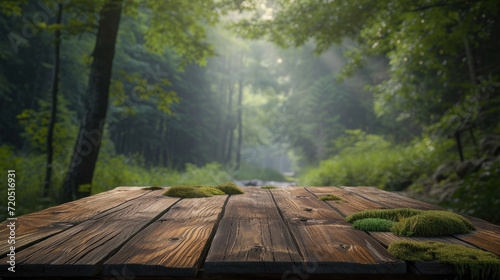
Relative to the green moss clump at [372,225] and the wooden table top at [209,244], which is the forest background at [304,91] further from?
the green moss clump at [372,225]

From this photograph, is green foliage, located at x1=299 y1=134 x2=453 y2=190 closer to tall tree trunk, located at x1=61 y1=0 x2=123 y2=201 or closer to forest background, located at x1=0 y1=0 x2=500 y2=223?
forest background, located at x1=0 y1=0 x2=500 y2=223

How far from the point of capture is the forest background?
17.3ft

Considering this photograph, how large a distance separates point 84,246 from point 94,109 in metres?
4.83

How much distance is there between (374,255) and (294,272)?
1.18 feet

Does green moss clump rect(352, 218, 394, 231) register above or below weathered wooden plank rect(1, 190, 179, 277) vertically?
above

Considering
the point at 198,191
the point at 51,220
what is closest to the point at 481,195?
the point at 198,191

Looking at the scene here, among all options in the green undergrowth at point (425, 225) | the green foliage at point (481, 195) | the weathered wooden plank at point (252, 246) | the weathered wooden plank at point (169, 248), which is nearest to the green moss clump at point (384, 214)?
the green undergrowth at point (425, 225)

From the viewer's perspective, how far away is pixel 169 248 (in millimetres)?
1160

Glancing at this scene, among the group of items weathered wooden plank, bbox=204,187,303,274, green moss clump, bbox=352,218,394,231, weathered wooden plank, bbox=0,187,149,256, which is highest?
green moss clump, bbox=352,218,394,231

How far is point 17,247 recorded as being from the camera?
119cm

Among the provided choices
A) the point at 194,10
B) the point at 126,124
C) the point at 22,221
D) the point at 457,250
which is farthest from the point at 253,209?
the point at 126,124

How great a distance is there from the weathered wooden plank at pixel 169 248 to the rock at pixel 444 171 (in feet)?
23.1

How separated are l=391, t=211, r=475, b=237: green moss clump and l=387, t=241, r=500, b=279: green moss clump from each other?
0.71ft


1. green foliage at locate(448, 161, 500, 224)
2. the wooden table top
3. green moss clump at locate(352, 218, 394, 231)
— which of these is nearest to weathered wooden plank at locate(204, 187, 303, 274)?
the wooden table top
